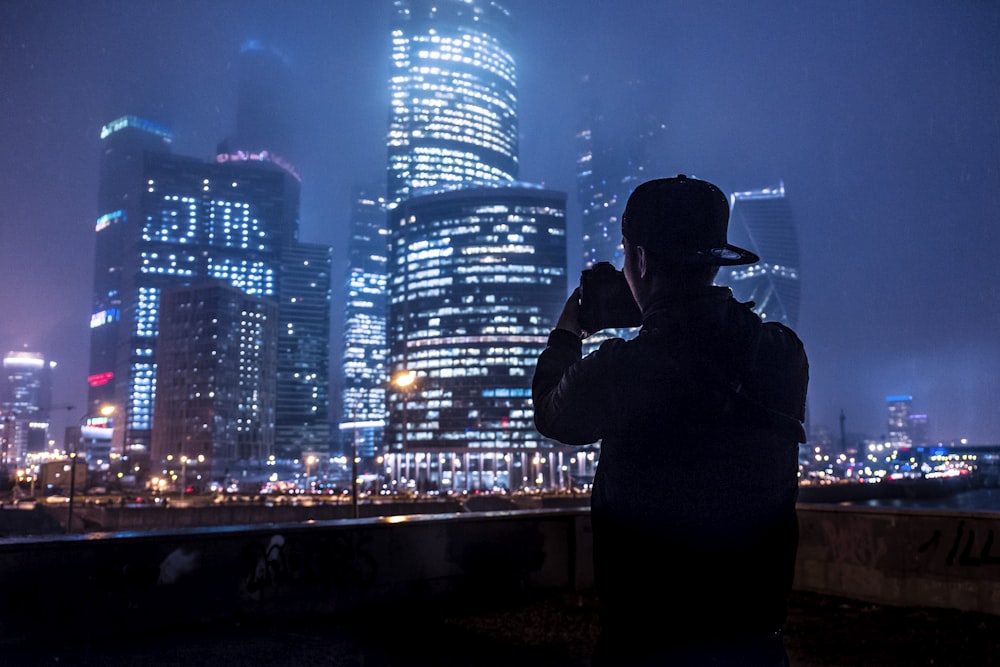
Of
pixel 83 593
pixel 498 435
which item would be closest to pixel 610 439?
pixel 83 593

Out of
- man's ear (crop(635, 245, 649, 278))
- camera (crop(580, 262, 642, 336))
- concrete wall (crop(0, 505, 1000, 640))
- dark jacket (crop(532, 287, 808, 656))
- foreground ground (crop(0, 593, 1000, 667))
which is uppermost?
man's ear (crop(635, 245, 649, 278))

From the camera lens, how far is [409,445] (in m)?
194

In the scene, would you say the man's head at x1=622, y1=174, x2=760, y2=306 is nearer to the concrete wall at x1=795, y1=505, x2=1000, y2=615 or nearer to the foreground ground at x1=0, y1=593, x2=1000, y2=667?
the foreground ground at x1=0, y1=593, x2=1000, y2=667

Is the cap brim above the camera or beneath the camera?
above

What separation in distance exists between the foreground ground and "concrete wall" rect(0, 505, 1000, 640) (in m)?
0.28

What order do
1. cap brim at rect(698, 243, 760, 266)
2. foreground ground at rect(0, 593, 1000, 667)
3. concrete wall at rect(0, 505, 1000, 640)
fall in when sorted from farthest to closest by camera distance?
concrete wall at rect(0, 505, 1000, 640) < foreground ground at rect(0, 593, 1000, 667) < cap brim at rect(698, 243, 760, 266)

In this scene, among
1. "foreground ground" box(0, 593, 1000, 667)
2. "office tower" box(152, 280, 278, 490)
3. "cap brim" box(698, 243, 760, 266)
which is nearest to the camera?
"cap brim" box(698, 243, 760, 266)

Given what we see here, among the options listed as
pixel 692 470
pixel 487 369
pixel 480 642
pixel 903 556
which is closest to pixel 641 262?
pixel 692 470

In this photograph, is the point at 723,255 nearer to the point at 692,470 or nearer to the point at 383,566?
the point at 692,470

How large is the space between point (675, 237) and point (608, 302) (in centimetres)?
27

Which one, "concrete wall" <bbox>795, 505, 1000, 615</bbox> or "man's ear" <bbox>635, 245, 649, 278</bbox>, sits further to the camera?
"concrete wall" <bbox>795, 505, 1000, 615</bbox>

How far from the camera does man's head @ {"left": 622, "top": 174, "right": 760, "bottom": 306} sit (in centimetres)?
191

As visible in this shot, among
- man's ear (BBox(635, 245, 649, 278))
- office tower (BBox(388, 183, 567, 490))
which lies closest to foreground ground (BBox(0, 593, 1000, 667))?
man's ear (BBox(635, 245, 649, 278))

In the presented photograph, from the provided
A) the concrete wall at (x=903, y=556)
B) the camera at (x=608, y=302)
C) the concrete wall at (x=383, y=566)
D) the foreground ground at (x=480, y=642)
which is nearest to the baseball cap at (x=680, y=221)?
the camera at (x=608, y=302)
